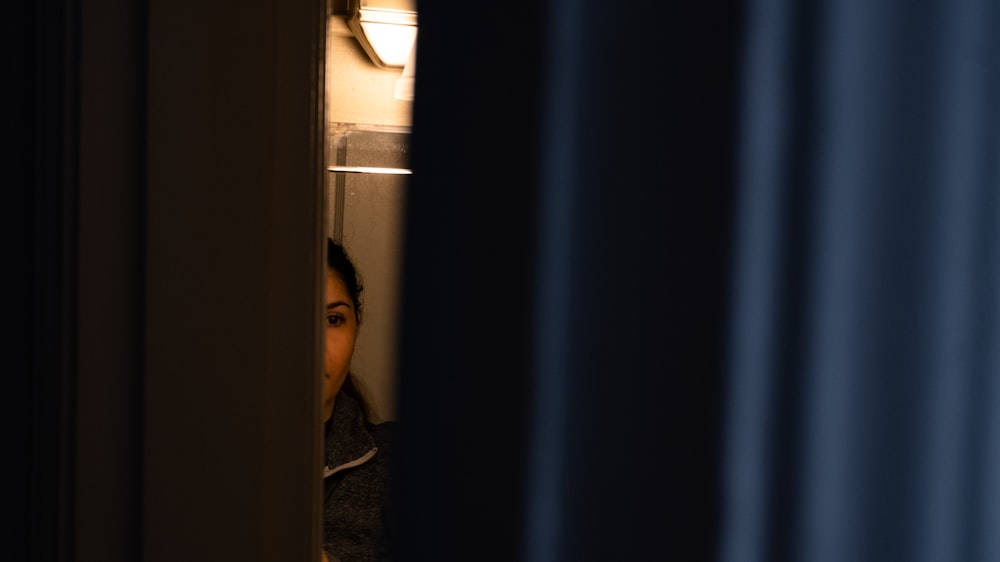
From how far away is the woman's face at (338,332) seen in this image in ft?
6.29

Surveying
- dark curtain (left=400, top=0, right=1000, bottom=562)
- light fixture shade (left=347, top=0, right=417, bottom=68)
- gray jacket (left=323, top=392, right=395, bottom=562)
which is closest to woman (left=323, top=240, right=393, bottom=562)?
gray jacket (left=323, top=392, right=395, bottom=562)

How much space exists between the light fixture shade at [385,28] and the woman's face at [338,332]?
0.62 m

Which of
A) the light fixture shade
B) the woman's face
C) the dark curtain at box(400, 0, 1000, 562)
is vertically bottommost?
the woman's face

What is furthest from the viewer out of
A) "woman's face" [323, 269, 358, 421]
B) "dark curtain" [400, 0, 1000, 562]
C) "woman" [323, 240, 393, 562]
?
"woman" [323, 240, 393, 562]

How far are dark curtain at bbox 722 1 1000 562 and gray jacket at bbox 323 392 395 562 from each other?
1685 mm

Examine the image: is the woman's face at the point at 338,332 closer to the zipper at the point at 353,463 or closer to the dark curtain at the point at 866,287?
the zipper at the point at 353,463

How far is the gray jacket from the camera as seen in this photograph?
2.09 metres

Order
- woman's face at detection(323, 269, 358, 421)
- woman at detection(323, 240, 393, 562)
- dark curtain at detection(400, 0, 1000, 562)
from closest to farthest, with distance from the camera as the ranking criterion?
1. dark curtain at detection(400, 0, 1000, 562)
2. woman's face at detection(323, 269, 358, 421)
3. woman at detection(323, 240, 393, 562)

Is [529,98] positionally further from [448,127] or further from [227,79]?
[227,79]

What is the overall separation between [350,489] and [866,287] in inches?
72.2

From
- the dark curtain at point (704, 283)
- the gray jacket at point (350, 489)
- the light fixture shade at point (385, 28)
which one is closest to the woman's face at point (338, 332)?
the gray jacket at point (350, 489)

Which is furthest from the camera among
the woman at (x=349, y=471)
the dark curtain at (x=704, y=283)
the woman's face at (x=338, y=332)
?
the woman at (x=349, y=471)

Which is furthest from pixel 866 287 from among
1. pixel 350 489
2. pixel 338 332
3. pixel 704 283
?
pixel 350 489

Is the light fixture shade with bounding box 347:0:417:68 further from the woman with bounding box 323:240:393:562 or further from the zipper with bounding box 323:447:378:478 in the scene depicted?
the zipper with bounding box 323:447:378:478
